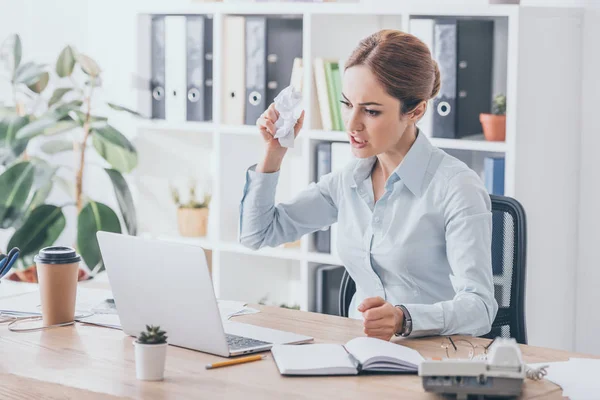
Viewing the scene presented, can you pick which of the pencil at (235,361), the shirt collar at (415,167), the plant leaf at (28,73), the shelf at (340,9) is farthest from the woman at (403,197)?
the plant leaf at (28,73)

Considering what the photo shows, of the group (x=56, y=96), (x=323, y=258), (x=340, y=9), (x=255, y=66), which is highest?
(x=340, y=9)

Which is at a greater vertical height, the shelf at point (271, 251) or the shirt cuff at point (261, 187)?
the shirt cuff at point (261, 187)

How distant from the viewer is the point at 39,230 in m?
3.39

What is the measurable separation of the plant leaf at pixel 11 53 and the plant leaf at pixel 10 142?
19cm

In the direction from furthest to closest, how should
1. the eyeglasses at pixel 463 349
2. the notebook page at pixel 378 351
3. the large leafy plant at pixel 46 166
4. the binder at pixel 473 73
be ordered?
the large leafy plant at pixel 46 166
the binder at pixel 473 73
the eyeglasses at pixel 463 349
the notebook page at pixel 378 351

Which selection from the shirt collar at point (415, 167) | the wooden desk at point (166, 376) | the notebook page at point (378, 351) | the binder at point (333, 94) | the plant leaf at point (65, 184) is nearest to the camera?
the wooden desk at point (166, 376)

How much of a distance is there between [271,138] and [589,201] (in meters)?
1.34

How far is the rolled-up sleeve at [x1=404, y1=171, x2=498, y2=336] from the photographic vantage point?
184cm

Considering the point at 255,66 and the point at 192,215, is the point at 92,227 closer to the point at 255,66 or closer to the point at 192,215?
the point at 192,215

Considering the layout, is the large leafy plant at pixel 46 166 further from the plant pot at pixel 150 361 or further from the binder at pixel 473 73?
the plant pot at pixel 150 361

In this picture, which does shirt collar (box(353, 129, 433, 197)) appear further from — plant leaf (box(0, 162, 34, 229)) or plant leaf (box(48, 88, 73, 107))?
plant leaf (box(48, 88, 73, 107))

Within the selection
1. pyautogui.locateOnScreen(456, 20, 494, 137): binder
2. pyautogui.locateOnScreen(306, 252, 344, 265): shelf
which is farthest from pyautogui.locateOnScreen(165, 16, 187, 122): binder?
pyautogui.locateOnScreen(456, 20, 494, 137): binder

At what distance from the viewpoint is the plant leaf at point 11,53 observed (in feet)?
11.5

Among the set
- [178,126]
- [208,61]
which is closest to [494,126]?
[208,61]
